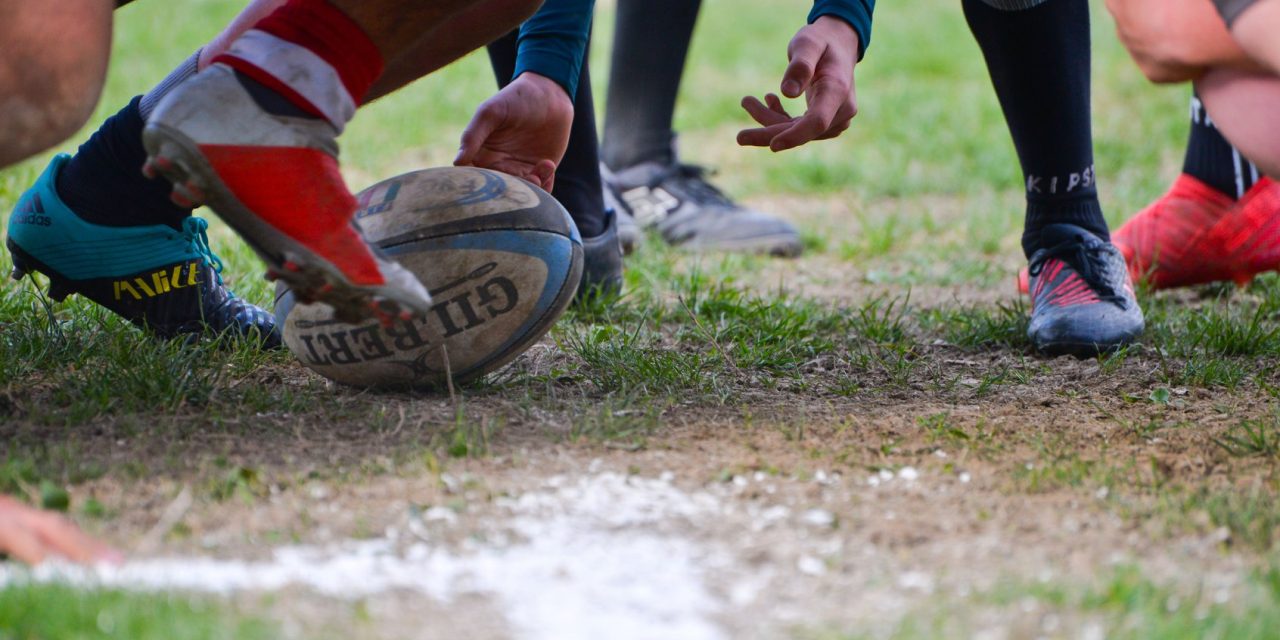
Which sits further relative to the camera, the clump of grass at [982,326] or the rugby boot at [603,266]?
the rugby boot at [603,266]

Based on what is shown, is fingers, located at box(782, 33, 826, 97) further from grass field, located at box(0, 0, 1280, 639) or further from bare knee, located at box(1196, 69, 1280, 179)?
bare knee, located at box(1196, 69, 1280, 179)

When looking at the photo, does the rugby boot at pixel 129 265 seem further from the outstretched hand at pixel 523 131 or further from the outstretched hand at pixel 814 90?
the outstretched hand at pixel 814 90

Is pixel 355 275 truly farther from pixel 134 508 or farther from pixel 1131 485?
pixel 1131 485

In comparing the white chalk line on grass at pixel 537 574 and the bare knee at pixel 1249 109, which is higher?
the bare knee at pixel 1249 109

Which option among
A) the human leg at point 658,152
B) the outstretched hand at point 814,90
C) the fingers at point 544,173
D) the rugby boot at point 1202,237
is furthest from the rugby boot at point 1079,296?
the human leg at point 658,152

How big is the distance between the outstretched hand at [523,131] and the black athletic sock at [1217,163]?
2.04 m

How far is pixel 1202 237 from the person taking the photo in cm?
362

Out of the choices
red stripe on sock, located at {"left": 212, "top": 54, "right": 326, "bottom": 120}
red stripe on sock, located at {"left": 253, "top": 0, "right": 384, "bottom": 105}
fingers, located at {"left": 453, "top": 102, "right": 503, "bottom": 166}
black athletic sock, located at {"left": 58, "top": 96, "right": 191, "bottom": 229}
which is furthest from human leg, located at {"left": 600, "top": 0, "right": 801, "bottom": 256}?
red stripe on sock, located at {"left": 212, "top": 54, "right": 326, "bottom": 120}

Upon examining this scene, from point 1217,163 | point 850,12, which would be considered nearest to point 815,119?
point 850,12

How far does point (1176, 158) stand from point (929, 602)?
16.6 feet

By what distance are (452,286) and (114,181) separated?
2.47 ft

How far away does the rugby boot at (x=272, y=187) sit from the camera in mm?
1923

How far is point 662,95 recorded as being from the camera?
4.38 meters

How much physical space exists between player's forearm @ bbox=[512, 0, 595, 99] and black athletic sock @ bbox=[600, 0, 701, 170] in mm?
1378
